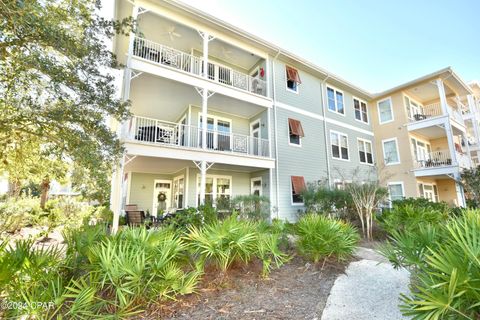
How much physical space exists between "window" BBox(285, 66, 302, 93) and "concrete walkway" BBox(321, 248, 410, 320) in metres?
11.3

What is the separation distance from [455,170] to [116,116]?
61.8 feet

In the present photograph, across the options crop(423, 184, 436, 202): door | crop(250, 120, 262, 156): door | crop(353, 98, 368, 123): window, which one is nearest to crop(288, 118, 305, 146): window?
crop(250, 120, 262, 156): door

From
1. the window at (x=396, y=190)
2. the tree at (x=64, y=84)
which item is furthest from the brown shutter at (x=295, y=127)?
the tree at (x=64, y=84)

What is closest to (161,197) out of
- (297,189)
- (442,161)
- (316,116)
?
(297,189)

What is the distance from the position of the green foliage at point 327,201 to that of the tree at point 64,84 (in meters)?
9.39

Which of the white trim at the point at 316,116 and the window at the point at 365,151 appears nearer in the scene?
the white trim at the point at 316,116

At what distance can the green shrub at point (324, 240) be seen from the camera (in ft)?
17.7

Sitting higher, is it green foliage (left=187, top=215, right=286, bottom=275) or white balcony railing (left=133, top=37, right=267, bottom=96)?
white balcony railing (left=133, top=37, right=267, bottom=96)

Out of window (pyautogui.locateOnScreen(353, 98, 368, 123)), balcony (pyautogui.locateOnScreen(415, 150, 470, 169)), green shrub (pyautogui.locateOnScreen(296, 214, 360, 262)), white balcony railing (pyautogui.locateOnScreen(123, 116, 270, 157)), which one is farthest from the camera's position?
window (pyautogui.locateOnScreen(353, 98, 368, 123))

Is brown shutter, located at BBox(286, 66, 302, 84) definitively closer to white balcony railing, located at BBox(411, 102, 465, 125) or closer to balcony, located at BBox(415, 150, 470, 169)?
white balcony railing, located at BBox(411, 102, 465, 125)

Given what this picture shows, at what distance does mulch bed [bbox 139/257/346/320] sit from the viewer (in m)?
3.49

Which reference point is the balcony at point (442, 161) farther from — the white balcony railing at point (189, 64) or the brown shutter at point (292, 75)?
the white balcony railing at point (189, 64)

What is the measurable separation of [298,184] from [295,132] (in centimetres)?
310

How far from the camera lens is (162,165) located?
11617 mm
